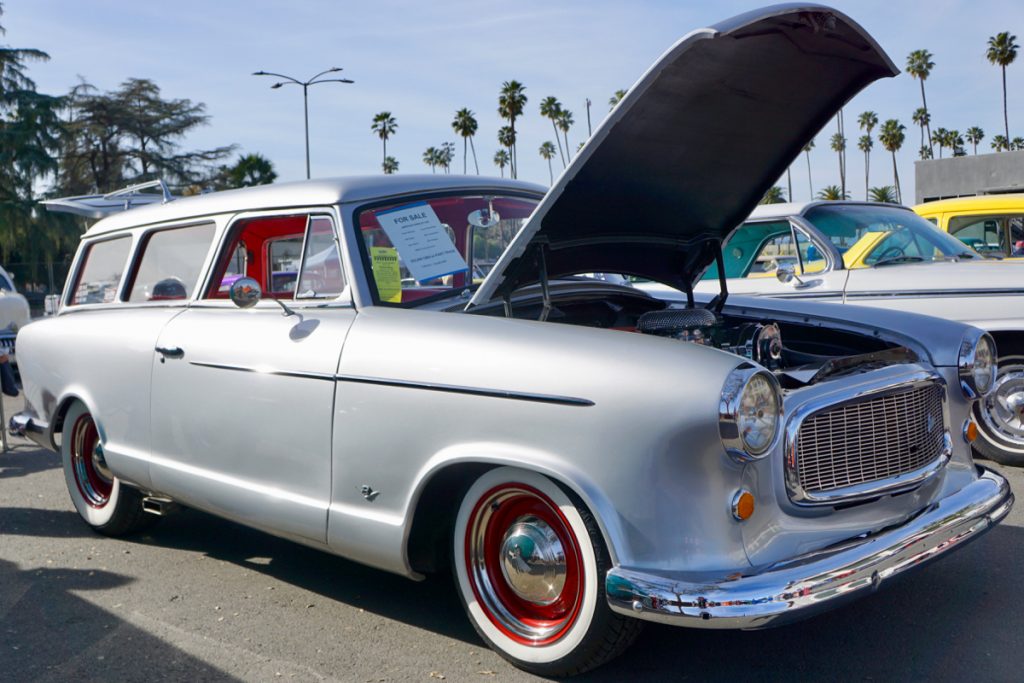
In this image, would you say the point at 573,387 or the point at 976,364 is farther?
the point at 976,364

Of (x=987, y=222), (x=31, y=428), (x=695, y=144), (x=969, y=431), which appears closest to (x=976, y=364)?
(x=969, y=431)

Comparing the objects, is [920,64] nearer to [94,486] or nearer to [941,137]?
[941,137]

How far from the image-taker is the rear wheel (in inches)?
192

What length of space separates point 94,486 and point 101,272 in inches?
42.9

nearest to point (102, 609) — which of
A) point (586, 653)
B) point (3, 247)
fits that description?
point (586, 653)

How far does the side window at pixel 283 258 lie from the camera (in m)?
3.85

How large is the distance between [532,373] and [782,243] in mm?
4687

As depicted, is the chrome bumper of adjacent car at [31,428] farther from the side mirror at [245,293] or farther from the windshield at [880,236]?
the windshield at [880,236]

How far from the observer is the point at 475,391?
120 inches

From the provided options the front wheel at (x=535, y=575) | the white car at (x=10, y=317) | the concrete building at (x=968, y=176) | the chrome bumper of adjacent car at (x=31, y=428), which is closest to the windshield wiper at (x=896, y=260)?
the front wheel at (x=535, y=575)

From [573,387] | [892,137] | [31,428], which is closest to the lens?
[573,387]

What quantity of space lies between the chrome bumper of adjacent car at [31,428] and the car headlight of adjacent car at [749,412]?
3.87 meters

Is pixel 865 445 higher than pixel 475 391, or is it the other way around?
pixel 475 391

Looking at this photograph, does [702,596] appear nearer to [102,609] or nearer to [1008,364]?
[102,609]
